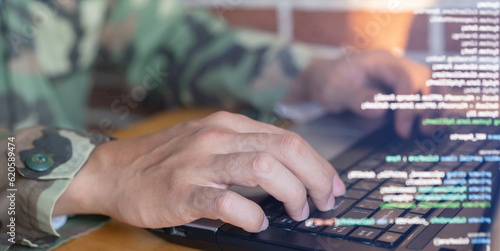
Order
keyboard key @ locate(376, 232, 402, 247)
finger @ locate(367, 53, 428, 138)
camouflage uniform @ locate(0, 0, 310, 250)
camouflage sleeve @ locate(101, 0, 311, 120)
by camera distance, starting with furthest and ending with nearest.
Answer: camouflage sleeve @ locate(101, 0, 311, 120), camouflage uniform @ locate(0, 0, 310, 250), finger @ locate(367, 53, 428, 138), keyboard key @ locate(376, 232, 402, 247)

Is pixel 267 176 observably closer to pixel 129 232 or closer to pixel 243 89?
pixel 129 232

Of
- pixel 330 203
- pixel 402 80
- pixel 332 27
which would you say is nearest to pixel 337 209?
pixel 330 203

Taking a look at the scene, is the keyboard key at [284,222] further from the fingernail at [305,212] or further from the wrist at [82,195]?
the wrist at [82,195]

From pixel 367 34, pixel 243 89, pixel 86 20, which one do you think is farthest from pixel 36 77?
pixel 367 34

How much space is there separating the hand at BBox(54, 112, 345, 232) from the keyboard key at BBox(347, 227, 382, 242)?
0.04 m

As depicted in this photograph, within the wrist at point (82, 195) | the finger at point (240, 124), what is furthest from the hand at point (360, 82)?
the wrist at point (82, 195)

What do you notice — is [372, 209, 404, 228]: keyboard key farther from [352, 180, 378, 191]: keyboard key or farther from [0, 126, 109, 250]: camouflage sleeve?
[0, 126, 109, 250]: camouflage sleeve

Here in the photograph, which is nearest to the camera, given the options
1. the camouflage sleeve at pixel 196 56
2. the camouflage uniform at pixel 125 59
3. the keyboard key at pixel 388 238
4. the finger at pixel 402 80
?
the keyboard key at pixel 388 238

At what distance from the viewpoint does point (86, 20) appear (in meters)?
0.68

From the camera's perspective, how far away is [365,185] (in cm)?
37

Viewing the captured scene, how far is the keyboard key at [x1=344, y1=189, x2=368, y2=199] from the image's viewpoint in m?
0.36

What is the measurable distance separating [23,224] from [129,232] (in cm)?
7

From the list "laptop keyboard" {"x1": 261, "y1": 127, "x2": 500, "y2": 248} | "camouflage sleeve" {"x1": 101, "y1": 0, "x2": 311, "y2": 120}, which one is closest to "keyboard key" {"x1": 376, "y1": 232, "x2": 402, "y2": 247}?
"laptop keyboard" {"x1": 261, "y1": 127, "x2": 500, "y2": 248}

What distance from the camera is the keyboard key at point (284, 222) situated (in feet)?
1.07
